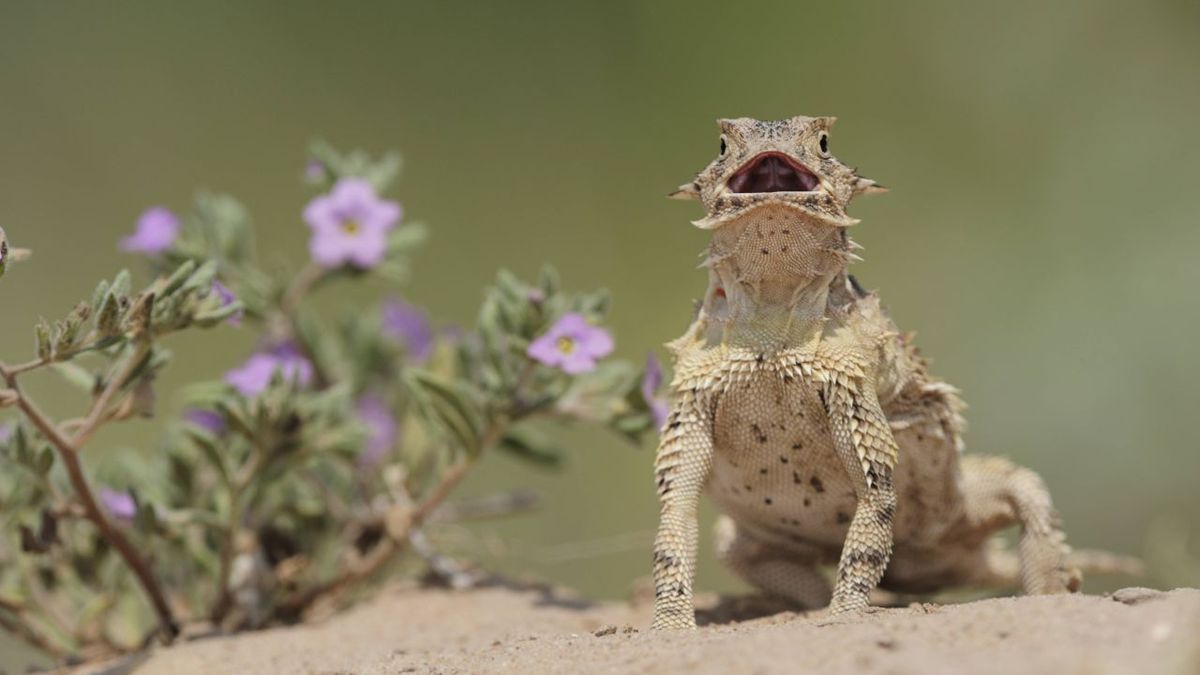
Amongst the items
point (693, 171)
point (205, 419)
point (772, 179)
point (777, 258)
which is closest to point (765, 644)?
point (777, 258)

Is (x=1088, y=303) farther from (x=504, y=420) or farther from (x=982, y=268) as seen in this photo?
(x=504, y=420)

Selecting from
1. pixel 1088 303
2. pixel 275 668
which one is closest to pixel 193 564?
pixel 275 668

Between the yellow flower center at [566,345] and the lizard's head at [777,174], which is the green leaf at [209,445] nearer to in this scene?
the yellow flower center at [566,345]

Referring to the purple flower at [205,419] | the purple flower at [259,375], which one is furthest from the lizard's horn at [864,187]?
the purple flower at [205,419]

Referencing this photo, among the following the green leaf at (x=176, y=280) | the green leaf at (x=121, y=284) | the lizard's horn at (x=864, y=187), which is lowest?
the green leaf at (x=121, y=284)

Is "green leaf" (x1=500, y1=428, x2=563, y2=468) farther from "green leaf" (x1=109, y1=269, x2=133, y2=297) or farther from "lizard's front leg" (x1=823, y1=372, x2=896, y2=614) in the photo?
"lizard's front leg" (x1=823, y1=372, x2=896, y2=614)

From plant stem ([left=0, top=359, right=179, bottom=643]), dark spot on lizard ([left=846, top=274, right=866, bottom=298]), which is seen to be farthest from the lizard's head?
plant stem ([left=0, top=359, right=179, bottom=643])
